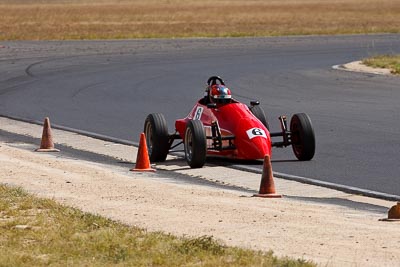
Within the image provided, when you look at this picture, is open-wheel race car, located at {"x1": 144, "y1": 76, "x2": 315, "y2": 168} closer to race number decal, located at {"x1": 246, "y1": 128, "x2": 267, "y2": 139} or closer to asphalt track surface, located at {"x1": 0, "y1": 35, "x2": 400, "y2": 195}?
race number decal, located at {"x1": 246, "y1": 128, "x2": 267, "y2": 139}

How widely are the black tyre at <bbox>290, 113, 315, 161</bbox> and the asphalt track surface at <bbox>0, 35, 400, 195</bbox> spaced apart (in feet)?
0.70

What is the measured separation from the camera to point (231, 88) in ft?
96.7

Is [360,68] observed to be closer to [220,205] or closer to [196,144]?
[196,144]

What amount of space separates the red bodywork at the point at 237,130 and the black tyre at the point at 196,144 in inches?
16.0

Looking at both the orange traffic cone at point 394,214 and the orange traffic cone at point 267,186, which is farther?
the orange traffic cone at point 267,186

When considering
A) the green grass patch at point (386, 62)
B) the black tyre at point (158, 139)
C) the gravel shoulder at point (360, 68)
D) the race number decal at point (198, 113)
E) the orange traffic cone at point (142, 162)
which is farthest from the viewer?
the green grass patch at point (386, 62)

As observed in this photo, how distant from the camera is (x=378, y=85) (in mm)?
30062

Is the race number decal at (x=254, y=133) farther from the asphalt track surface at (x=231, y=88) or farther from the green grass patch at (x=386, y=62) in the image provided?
the green grass patch at (x=386, y=62)

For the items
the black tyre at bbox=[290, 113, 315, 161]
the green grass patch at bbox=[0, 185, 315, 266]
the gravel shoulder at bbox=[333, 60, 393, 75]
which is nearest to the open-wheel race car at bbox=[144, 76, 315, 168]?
the black tyre at bbox=[290, 113, 315, 161]

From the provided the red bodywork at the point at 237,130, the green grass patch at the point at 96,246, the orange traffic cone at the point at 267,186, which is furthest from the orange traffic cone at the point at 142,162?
the green grass patch at the point at 96,246

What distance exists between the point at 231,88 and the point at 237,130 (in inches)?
533

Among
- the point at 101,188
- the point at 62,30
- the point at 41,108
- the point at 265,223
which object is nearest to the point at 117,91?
the point at 41,108

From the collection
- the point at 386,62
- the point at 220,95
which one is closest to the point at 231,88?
the point at 386,62

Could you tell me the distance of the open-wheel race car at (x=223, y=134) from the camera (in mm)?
15758
